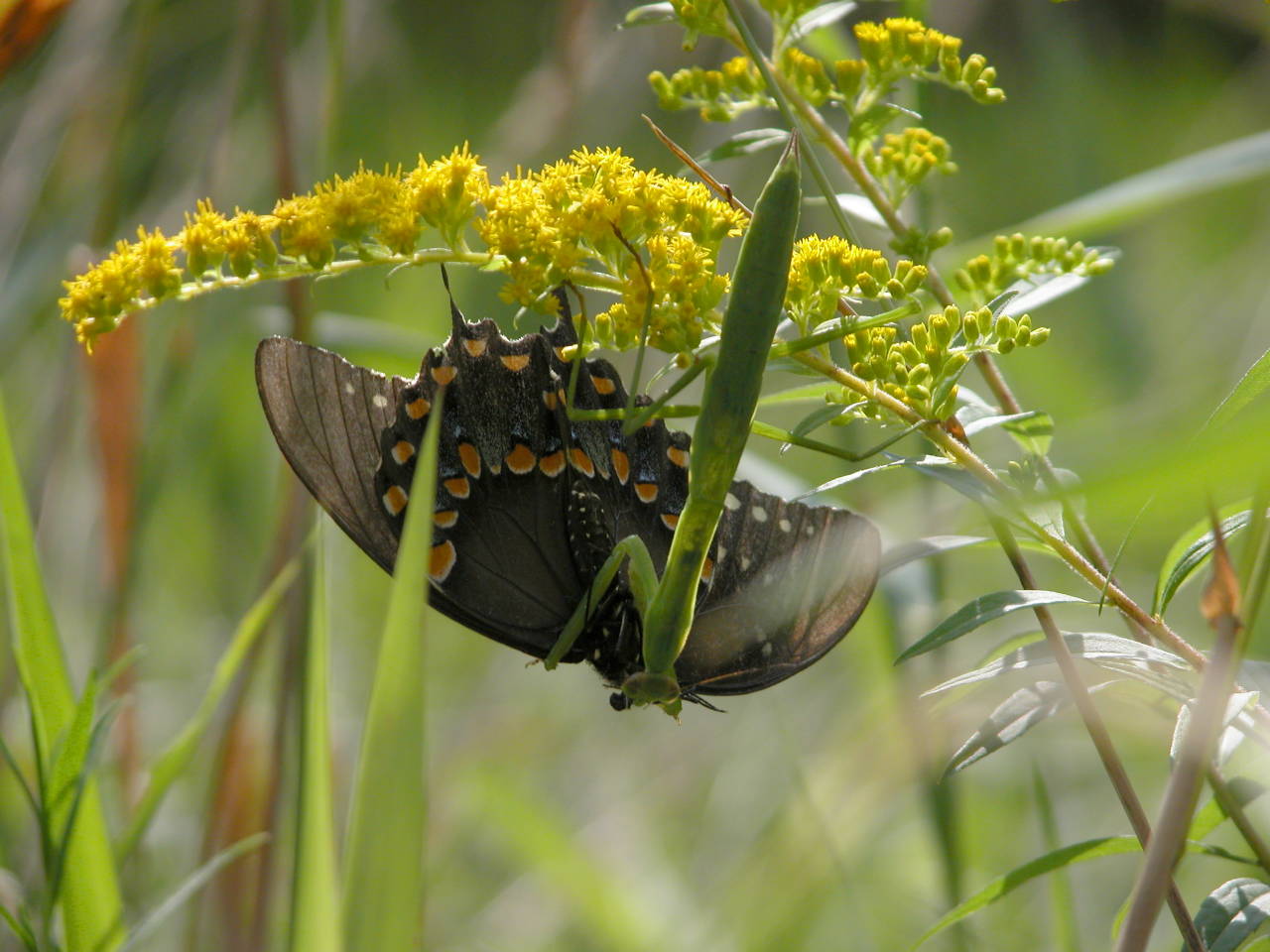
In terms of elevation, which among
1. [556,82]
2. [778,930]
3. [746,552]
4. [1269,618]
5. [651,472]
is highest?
[556,82]

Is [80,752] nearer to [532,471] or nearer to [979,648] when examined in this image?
[532,471]

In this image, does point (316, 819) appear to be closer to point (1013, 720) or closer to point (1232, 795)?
point (1013, 720)

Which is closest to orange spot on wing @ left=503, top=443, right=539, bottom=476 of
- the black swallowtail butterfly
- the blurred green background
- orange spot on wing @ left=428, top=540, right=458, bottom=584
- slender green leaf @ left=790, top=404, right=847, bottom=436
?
the black swallowtail butterfly

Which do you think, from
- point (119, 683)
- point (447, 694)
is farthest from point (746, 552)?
point (447, 694)

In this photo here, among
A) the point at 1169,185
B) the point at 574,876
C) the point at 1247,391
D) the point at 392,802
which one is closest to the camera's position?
the point at 392,802

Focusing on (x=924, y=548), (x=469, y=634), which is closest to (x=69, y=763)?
(x=924, y=548)

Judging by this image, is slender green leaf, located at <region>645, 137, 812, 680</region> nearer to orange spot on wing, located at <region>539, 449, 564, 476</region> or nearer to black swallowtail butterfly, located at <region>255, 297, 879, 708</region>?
black swallowtail butterfly, located at <region>255, 297, 879, 708</region>

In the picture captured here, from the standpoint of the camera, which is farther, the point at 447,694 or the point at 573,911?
the point at 447,694
